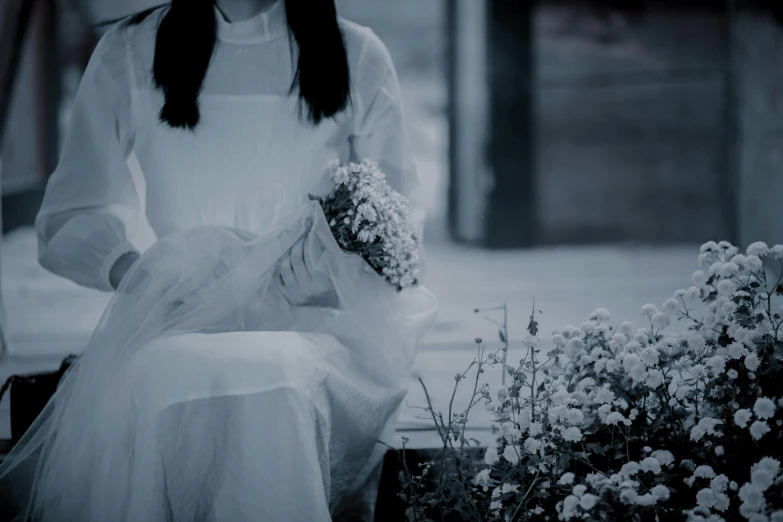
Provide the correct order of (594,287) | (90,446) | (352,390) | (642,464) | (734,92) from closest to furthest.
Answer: (642,464) → (90,446) → (352,390) → (594,287) → (734,92)

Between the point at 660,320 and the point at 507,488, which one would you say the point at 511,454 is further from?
the point at 660,320

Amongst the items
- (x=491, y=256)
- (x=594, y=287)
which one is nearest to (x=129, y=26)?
(x=594, y=287)

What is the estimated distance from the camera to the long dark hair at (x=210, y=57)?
206 centimetres

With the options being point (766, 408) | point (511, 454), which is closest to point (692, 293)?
point (766, 408)

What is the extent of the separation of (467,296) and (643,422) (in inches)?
125

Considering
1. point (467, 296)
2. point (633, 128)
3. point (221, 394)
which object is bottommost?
point (467, 296)

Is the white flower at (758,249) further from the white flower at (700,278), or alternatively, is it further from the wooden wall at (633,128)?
the wooden wall at (633,128)

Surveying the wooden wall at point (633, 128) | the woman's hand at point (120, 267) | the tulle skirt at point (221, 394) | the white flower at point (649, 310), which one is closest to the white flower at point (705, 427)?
the white flower at point (649, 310)

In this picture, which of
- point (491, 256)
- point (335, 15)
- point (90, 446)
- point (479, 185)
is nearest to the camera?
point (90, 446)

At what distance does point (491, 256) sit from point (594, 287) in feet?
6.36

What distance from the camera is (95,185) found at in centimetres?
207

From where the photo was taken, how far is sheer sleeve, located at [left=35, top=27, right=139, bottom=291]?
2006 millimetres

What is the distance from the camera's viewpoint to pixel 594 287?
5.11m

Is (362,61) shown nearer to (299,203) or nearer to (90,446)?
(299,203)
